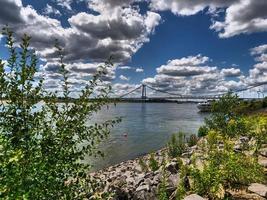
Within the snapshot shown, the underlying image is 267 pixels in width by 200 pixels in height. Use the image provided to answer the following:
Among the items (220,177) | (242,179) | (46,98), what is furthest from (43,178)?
(242,179)

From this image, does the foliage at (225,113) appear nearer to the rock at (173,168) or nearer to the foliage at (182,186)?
the rock at (173,168)

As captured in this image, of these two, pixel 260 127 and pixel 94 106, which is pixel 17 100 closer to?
pixel 94 106

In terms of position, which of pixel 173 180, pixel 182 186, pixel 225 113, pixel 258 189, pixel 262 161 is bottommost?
pixel 173 180

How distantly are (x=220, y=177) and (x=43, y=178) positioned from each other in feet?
18.6

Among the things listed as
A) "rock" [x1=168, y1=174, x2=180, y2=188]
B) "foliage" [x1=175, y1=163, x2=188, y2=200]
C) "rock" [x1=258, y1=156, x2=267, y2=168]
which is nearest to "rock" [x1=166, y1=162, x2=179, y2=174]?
"rock" [x1=168, y1=174, x2=180, y2=188]

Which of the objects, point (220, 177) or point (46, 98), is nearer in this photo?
point (46, 98)

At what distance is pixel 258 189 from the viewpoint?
27.7 feet

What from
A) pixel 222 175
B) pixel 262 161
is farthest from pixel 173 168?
pixel 222 175

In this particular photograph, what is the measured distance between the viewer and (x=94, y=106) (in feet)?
18.1

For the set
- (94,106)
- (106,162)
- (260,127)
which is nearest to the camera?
(94,106)

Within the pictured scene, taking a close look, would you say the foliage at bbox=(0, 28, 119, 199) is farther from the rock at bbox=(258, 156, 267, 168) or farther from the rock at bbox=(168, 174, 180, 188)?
the rock at bbox=(258, 156, 267, 168)

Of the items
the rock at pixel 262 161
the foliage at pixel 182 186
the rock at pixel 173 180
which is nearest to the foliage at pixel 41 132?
the foliage at pixel 182 186

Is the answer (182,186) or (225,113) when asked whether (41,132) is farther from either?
(225,113)

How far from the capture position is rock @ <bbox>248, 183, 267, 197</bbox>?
8.20 metres
